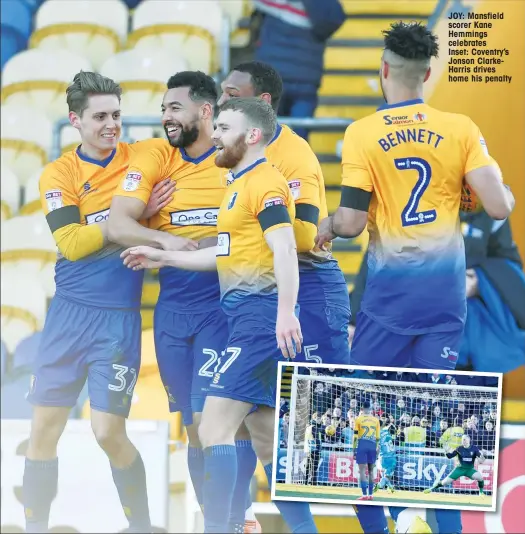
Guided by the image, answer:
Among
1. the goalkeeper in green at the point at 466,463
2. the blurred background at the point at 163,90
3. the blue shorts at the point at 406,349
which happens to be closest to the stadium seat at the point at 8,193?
the blurred background at the point at 163,90

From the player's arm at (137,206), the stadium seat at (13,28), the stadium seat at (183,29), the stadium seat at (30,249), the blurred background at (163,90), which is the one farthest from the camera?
the stadium seat at (13,28)

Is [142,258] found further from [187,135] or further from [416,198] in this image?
[416,198]

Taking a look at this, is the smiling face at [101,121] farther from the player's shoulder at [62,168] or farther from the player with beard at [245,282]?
the player with beard at [245,282]

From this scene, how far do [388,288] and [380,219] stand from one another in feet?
0.99

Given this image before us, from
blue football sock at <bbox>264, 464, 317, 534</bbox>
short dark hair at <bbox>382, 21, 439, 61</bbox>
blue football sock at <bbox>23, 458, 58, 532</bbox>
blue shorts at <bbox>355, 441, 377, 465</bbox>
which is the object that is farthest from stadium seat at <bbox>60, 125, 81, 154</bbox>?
blue shorts at <bbox>355, 441, 377, 465</bbox>

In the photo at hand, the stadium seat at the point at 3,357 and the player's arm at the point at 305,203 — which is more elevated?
the player's arm at the point at 305,203

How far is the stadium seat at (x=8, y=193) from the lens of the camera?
5.75 meters

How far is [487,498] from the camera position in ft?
16.5

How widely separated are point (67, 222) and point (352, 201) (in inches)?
49.5

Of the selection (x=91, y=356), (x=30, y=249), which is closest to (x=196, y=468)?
(x=91, y=356)

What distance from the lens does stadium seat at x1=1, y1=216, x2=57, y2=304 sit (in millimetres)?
5559

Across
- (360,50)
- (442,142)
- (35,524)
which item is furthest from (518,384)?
(35,524)

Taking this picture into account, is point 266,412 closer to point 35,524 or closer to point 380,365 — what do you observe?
point 380,365

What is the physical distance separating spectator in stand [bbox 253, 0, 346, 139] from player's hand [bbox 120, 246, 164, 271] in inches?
44.5
